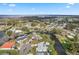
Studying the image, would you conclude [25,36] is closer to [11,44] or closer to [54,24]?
[11,44]

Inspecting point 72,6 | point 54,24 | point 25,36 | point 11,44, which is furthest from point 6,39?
point 72,6

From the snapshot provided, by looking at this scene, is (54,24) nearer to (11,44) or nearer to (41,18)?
(41,18)

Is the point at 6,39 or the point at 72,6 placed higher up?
the point at 72,6

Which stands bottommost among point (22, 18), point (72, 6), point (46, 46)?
point (46, 46)

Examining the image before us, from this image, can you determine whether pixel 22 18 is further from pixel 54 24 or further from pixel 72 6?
pixel 72 6
